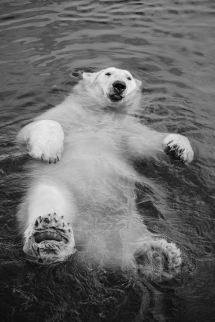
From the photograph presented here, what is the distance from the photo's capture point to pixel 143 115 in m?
6.44

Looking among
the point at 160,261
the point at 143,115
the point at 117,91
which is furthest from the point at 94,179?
the point at 143,115

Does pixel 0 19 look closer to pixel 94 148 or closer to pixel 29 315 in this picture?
pixel 94 148

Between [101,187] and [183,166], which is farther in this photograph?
[183,166]

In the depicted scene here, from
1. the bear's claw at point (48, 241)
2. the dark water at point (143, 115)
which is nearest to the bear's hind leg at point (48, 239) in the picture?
the bear's claw at point (48, 241)

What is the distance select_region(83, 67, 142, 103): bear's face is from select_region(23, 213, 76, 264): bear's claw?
118 inches

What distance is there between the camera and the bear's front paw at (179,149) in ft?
17.3

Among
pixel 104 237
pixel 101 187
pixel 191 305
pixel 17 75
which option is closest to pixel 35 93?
Result: pixel 17 75

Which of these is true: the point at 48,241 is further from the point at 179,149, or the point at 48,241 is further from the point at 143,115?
the point at 143,115

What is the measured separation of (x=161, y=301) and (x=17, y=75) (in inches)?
214

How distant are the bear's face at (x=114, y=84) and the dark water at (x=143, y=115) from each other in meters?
0.40

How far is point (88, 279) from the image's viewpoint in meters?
3.61

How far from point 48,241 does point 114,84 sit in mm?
3188

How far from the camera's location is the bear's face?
20.4 ft

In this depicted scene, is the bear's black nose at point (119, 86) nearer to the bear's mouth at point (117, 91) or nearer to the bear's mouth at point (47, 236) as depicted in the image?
the bear's mouth at point (117, 91)
